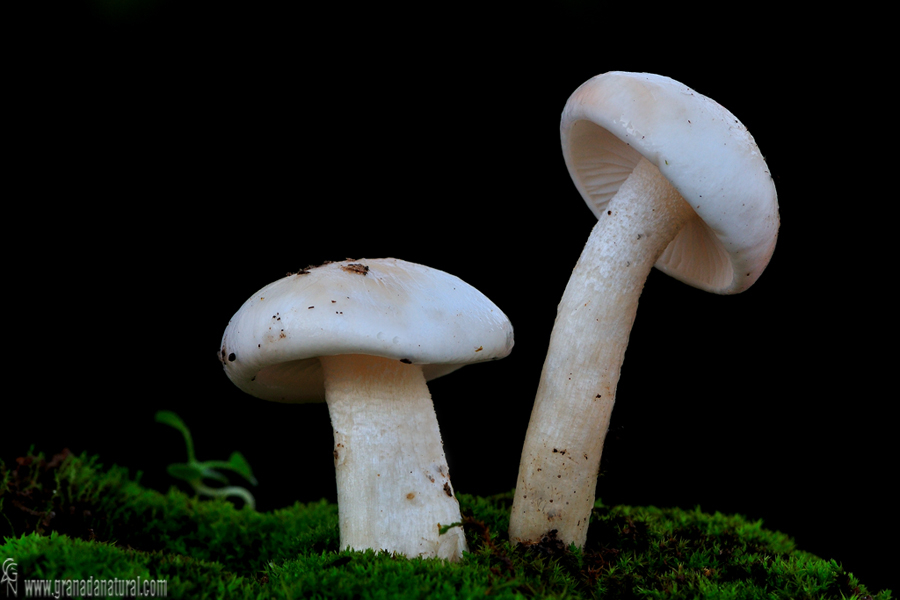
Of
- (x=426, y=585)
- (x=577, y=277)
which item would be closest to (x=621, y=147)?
(x=577, y=277)

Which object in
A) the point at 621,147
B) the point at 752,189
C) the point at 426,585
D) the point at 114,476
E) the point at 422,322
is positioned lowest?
the point at 114,476

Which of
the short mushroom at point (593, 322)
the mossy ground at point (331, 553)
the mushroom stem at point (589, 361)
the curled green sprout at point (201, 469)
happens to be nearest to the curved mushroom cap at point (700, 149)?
the short mushroom at point (593, 322)

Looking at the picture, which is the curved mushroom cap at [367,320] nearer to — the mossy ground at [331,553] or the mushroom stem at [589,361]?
the mushroom stem at [589,361]

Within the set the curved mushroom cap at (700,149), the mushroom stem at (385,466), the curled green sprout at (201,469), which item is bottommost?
the curled green sprout at (201,469)

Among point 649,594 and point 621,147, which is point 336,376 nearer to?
point 649,594

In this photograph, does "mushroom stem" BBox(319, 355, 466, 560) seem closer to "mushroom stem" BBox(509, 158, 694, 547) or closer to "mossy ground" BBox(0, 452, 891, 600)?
"mossy ground" BBox(0, 452, 891, 600)

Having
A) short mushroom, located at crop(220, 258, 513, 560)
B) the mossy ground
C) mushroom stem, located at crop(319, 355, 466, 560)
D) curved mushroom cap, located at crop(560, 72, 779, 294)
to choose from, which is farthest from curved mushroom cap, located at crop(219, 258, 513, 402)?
curved mushroom cap, located at crop(560, 72, 779, 294)
